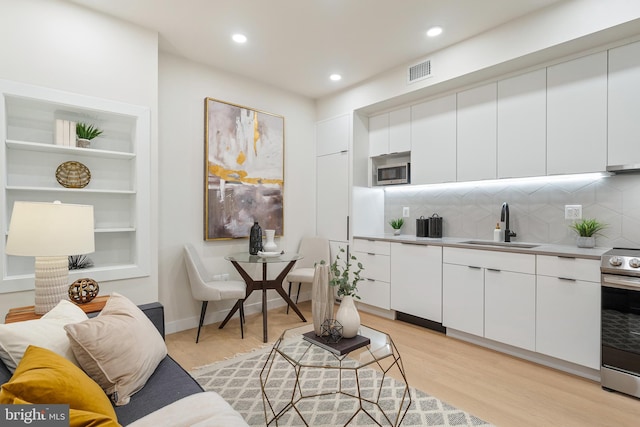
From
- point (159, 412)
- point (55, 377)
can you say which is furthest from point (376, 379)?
point (55, 377)

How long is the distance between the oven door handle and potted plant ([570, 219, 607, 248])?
1.69ft

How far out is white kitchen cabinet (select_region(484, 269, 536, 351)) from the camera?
2.73m

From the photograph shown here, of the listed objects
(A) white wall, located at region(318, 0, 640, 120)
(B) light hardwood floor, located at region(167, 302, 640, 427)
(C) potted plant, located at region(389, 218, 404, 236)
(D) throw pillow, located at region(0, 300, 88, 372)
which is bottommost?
(B) light hardwood floor, located at region(167, 302, 640, 427)

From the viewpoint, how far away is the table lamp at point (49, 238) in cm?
188

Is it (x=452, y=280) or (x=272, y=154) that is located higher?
(x=272, y=154)

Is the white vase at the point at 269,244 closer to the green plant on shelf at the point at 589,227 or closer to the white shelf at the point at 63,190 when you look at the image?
the white shelf at the point at 63,190

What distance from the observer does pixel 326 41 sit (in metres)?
3.21

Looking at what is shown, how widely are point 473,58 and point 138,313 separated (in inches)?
132

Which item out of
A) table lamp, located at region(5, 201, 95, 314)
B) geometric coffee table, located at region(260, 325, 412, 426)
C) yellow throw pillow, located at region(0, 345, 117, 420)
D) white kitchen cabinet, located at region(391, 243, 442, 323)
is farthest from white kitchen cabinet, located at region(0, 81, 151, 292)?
white kitchen cabinet, located at region(391, 243, 442, 323)

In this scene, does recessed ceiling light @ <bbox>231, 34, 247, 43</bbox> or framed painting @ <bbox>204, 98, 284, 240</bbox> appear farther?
framed painting @ <bbox>204, 98, 284, 240</bbox>

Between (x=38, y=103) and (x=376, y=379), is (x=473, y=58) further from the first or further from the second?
(x=38, y=103)

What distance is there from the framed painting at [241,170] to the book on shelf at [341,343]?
212 centimetres

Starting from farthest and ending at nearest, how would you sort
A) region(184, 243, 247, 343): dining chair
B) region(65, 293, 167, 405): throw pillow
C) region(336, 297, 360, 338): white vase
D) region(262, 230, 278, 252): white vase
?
region(262, 230, 278, 252): white vase < region(184, 243, 247, 343): dining chair < region(336, 297, 360, 338): white vase < region(65, 293, 167, 405): throw pillow

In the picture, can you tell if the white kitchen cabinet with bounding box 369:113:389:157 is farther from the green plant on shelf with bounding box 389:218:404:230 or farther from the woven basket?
the woven basket
